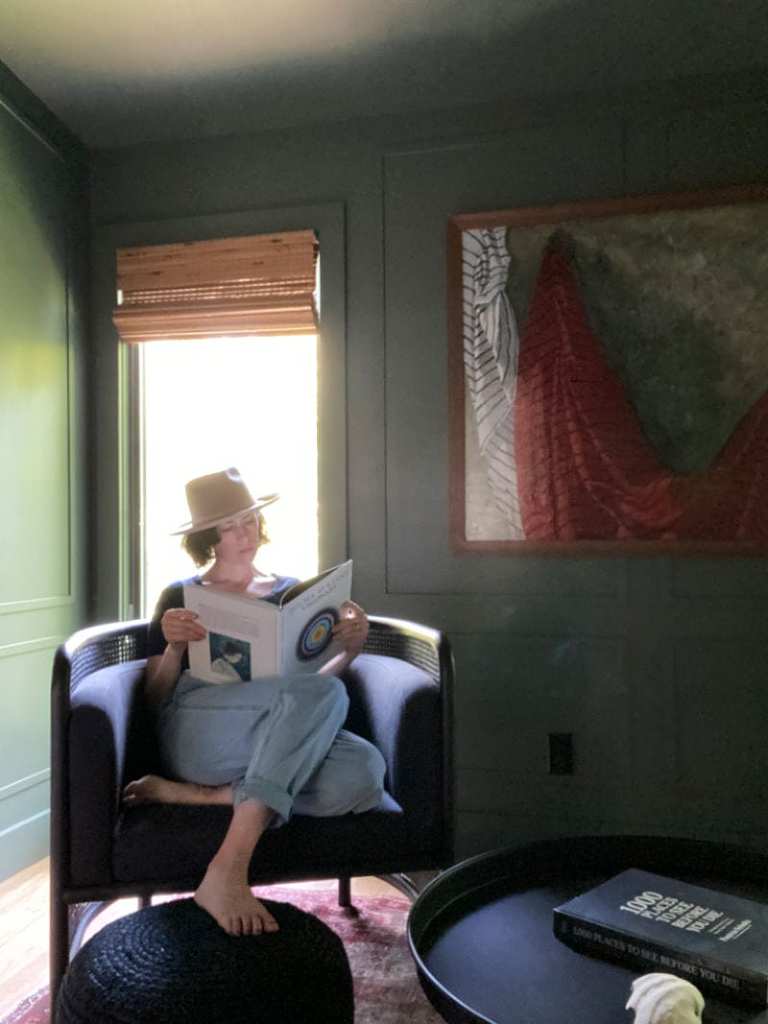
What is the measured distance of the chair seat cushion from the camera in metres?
1.52

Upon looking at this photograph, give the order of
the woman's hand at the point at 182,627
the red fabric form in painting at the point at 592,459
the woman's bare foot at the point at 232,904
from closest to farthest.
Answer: the woman's bare foot at the point at 232,904 < the woman's hand at the point at 182,627 < the red fabric form in painting at the point at 592,459

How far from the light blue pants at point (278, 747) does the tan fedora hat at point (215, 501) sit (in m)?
0.41

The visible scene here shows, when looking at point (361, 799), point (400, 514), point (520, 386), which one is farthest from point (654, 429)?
point (361, 799)

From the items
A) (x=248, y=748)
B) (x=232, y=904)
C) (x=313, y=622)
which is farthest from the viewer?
(x=313, y=622)

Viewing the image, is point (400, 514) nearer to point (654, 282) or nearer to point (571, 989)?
point (654, 282)

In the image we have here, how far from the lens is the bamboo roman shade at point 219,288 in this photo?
2617 mm

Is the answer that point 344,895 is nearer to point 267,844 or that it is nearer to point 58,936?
point 267,844

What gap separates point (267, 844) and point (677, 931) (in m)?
0.81

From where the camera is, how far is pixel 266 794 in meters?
1.51

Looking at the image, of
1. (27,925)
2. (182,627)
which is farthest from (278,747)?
(27,925)

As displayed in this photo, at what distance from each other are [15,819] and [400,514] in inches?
57.9

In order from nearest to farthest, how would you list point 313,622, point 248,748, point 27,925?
point 248,748, point 313,622, point 27,925

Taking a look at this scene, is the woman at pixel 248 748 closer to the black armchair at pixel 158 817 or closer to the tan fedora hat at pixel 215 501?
the black armchair at pixel 158 817

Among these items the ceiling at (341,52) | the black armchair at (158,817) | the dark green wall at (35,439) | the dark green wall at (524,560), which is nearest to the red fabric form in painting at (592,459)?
the dark green wall at (524,560)
